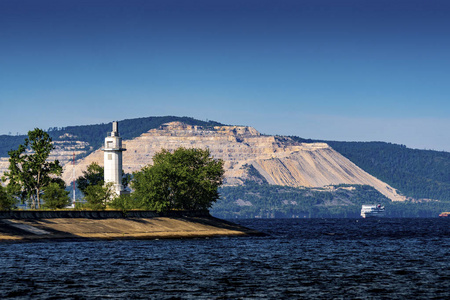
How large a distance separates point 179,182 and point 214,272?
80.8 m

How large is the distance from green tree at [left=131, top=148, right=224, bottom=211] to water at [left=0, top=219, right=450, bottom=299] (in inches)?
1705

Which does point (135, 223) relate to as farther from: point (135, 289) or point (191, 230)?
point (135, 289)

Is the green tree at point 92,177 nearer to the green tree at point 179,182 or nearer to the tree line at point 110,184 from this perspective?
the tree line at point 110,184

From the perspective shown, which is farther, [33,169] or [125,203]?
[125,203]

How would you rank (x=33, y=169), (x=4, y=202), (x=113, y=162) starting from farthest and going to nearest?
(x=113, y=162)
(x=33, y=169)
(x=4, y=202)

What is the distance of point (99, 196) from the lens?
141500mm

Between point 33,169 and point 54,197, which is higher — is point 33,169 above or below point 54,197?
above

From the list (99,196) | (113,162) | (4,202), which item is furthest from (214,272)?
(113,162)

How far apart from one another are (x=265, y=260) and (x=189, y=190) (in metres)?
72.2

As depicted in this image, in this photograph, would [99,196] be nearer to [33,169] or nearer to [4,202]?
[33,169]

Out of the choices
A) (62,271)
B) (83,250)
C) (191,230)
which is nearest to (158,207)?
(191,230)

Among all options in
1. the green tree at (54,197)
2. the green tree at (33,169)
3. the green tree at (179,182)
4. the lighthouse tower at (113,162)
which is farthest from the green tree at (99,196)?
the green tree at (33,169)

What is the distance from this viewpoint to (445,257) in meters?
92.2

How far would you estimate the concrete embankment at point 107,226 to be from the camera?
10966 cm
